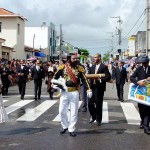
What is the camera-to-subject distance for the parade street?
26.0 feet

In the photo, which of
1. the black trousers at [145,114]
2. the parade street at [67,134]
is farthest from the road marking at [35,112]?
the black trousers at [145,114]

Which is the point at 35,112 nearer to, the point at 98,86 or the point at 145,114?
the point at 98,86

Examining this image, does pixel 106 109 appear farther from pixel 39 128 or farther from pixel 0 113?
pixel 0 113

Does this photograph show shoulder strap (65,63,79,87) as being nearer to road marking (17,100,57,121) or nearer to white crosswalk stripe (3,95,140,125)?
white crosswalk stripe (3,95,140,125)

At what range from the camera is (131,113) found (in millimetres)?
13031

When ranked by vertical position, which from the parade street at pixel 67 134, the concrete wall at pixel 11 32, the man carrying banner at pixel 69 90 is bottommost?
the parade street at pixel 67 134

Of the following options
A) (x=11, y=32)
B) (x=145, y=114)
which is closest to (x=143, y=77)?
(x=145, y=114)

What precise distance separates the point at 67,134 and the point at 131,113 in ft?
14.6

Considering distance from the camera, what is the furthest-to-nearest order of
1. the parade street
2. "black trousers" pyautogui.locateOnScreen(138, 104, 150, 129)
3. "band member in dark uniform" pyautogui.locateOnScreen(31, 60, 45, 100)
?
1. "band member in dark uniform" pyautogui.locateOnScreen(31, 60, 45, 100)
2. "black trousers" pyautogui.locateOnScreen(138, 104, 150, 129)
3. the parade street

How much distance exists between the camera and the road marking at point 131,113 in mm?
11281

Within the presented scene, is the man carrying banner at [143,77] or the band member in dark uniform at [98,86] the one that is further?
the band member in dark uniform at [98,86]

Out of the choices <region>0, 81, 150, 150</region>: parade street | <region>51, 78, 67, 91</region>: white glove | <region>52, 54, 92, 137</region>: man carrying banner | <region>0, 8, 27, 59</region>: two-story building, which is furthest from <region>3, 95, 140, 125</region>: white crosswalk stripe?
<region>0, 8, 27, 59</region>: two-story building

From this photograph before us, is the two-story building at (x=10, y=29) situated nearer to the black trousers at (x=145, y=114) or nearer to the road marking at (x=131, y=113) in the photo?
the road marking at (x=131, y=113)

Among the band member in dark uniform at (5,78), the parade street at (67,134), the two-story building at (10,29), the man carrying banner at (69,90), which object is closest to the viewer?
the parade street at (67,134)
